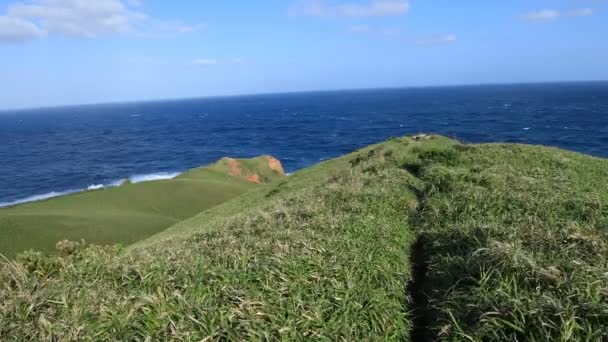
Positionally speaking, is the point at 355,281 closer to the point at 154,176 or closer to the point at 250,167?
the point at 250,167

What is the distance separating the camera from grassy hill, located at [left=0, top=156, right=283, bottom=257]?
1203 inches

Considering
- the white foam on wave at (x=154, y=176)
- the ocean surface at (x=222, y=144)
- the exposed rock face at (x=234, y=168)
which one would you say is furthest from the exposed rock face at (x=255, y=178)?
the white foam on wave at (x=154, y=176)

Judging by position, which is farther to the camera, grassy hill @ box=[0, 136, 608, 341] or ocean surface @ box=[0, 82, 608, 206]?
ocean surface @ box=[0, 82, 608, 206]

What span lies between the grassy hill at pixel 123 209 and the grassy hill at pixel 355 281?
22422mm

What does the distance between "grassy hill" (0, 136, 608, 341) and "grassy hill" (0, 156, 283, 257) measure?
22422mm

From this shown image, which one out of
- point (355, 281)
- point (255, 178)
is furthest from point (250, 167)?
point (355, 281)

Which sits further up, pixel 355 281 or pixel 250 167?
pixel 355 281

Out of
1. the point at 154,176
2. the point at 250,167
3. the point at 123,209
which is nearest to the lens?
the point at 123,209

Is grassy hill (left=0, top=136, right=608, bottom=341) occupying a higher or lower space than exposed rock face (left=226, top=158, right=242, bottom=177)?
higher

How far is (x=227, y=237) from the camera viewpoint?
1052 centimetres

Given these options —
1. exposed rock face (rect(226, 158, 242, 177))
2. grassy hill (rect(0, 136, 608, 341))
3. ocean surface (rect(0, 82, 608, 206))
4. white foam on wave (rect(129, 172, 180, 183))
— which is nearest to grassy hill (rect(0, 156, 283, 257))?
exposed rock face (rect(226, 158, 242, 177))

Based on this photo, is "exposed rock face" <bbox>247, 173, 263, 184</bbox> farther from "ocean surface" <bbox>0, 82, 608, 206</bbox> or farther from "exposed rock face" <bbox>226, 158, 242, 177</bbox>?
"ocean surface" <bbox>0, 82, 608, 206</bbox>

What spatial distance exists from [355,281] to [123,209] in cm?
3889

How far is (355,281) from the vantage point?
7410mm
